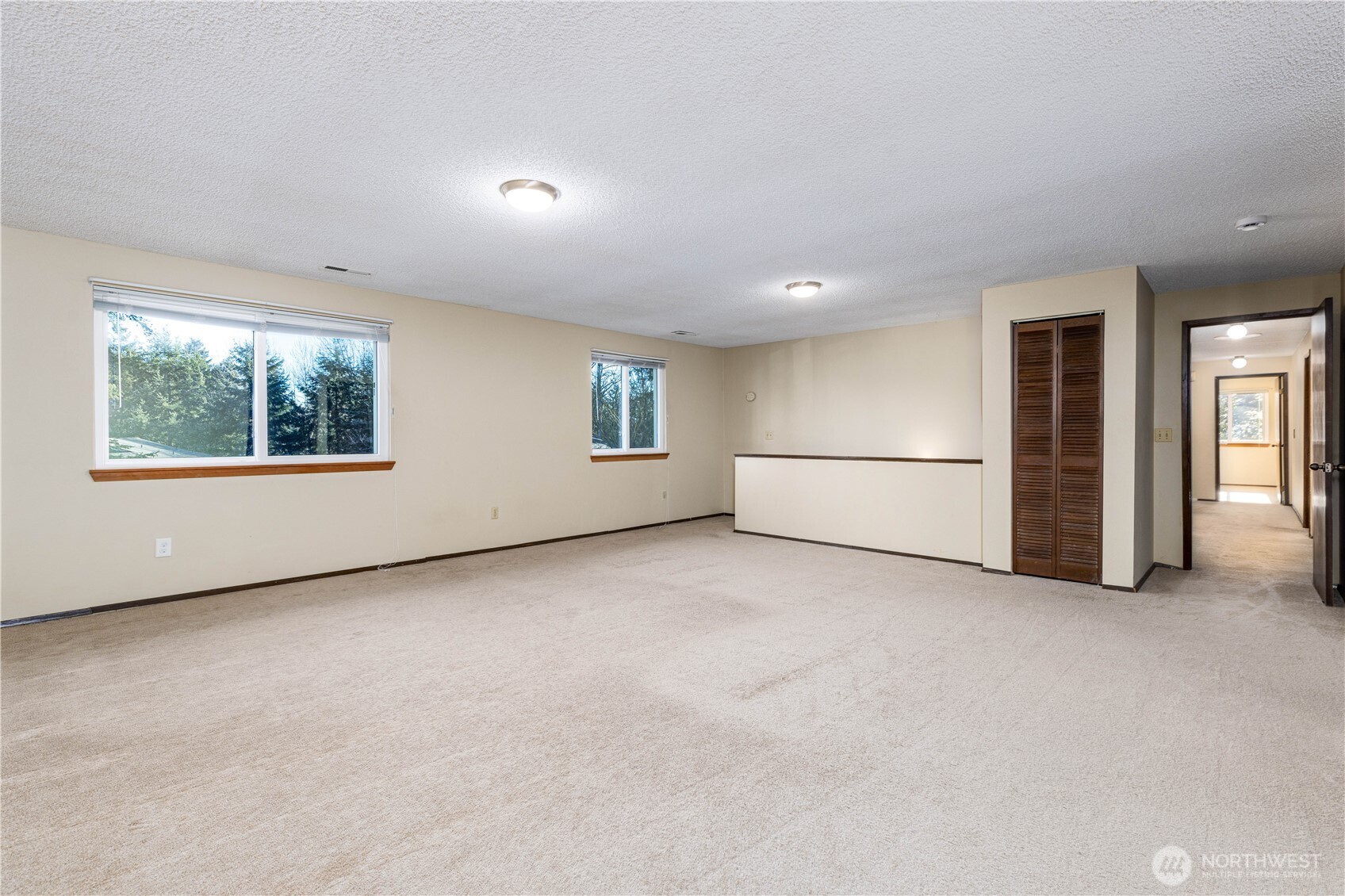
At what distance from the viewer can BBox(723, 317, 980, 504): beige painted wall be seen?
6.51 meters

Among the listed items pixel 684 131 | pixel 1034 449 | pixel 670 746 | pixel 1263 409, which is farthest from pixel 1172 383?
pixel 1263 409

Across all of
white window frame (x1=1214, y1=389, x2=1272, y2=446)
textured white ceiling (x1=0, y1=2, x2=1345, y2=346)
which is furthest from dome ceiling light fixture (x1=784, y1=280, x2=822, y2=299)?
white window frame (x1=1214, y1=389, x2=1272, y2=446)

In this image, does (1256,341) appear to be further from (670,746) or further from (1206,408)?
(670,746)

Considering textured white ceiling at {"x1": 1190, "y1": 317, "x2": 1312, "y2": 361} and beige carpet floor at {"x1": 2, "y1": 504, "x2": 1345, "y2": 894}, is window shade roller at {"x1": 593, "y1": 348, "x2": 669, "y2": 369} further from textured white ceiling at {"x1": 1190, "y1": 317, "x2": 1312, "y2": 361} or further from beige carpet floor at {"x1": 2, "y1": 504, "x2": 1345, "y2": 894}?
textured white ceiling at {"x1": 1190, "y1": 317, "x2": 1312, "y2": 361}

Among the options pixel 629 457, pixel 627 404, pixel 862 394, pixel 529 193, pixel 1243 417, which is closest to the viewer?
pixel 529 193

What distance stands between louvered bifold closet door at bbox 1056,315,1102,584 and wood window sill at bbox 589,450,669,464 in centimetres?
430

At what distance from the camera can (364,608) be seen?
13.2 ft

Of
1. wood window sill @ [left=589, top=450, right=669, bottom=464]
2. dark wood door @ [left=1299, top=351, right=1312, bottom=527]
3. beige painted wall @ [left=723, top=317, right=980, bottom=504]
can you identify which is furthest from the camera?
wood window sill @ [left=589, top=450, right=669, bottom=464]

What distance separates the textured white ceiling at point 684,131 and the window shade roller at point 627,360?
2.74 m

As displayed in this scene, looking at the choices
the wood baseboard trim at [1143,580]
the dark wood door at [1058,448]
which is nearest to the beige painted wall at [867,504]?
the dark wood door at [1058,448]

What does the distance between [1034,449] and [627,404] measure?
435 cm

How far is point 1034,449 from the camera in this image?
4.86 meters

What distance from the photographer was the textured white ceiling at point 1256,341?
6.81 meters

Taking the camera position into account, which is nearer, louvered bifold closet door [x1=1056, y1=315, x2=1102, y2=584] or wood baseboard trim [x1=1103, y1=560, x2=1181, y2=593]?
wood baseboard trim [x1=1103, y1=560, x2=1181, y2=593]
